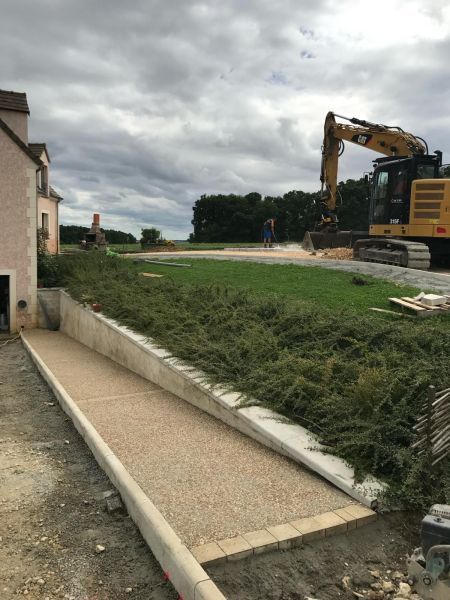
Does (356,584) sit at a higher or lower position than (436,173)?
lower

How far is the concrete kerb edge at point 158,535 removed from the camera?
118 inches

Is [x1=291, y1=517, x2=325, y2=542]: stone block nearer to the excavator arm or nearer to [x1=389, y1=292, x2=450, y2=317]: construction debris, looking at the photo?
[x1=389, y1=292, x2=450, y2=317]: construction debris

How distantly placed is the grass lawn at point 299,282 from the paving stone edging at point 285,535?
5318 millimetres

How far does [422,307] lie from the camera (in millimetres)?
8641

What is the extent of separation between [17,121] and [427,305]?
15769 mm

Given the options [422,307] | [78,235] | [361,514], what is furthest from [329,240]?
[78,235]

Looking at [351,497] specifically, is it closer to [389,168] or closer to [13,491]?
[13,491]

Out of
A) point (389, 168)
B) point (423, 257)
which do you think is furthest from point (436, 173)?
point (423, 257)

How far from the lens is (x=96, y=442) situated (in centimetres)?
545

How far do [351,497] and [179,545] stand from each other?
157cm

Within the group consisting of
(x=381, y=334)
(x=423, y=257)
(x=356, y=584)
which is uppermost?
(x=423, y=257)

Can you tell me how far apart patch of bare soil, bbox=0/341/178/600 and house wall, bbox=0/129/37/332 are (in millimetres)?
12125

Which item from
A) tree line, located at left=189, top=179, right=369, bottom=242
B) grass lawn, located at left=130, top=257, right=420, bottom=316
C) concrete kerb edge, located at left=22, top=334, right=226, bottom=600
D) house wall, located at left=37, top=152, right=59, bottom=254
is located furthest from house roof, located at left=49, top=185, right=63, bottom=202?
tree line, located at left=189, top=179, right=369, bottom=242

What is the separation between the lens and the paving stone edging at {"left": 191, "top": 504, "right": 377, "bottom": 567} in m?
3.29
